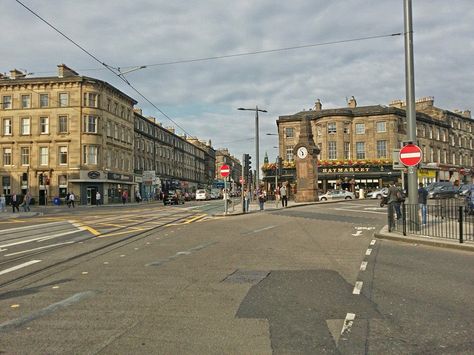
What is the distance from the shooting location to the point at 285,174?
60.2 metres

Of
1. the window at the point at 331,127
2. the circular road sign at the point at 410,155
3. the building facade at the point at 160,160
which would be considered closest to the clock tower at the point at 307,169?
the window at the point at 331,127

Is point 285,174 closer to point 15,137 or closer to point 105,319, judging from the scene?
point 15,137

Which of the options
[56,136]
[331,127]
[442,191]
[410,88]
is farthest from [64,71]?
[410,88]

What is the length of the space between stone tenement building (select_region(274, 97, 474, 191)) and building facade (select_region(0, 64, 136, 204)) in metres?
26.2

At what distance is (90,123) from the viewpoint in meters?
50.2

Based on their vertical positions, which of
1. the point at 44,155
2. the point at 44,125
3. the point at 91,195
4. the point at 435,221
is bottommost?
the point at 435,221

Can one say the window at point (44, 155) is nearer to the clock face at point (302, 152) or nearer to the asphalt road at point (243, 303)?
the clock face at point (302, 152)

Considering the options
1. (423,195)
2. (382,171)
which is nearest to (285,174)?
(382,171)

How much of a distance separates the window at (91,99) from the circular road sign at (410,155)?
43.8 metres

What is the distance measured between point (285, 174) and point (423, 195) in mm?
43160

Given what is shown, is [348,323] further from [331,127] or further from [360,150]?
[360,150]

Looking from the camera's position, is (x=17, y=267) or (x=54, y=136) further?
(x=54, y=136)

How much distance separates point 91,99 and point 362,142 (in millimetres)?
36432

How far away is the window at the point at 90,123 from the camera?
49.9 meters
